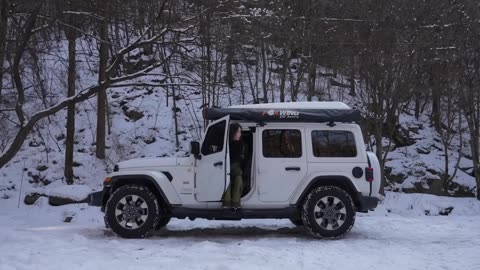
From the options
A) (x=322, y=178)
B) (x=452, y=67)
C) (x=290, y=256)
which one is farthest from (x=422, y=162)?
(x=290, y=256)

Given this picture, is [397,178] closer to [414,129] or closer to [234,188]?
[414,129]

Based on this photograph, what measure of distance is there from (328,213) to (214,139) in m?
2.35

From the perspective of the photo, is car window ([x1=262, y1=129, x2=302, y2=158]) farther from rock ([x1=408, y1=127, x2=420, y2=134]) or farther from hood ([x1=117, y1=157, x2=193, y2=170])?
rock ([x1=408, y1=127, x2=420, y2=134])

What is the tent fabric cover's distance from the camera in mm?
9523

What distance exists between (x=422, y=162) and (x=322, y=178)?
54.9 feet

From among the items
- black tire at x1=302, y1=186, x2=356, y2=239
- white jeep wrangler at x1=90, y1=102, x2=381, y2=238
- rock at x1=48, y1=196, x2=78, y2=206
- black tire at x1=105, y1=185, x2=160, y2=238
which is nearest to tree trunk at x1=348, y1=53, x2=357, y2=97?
rock at x1=48, y1=196, x2=78, y2=206

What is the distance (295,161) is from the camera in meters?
9.63

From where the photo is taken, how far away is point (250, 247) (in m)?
8.25

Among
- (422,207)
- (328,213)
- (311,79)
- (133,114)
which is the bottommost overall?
(422,207)

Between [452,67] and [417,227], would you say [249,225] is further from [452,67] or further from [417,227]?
[452,67]

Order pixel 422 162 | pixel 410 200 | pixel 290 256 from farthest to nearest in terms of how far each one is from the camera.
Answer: pixel 422 162
pixel 410 200
pixel 290 256

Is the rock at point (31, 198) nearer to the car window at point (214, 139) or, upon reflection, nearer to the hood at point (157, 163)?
→ the hood at point (157, 163)

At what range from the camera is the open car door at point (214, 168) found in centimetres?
940

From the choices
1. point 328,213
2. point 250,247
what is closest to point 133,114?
point 328,213
